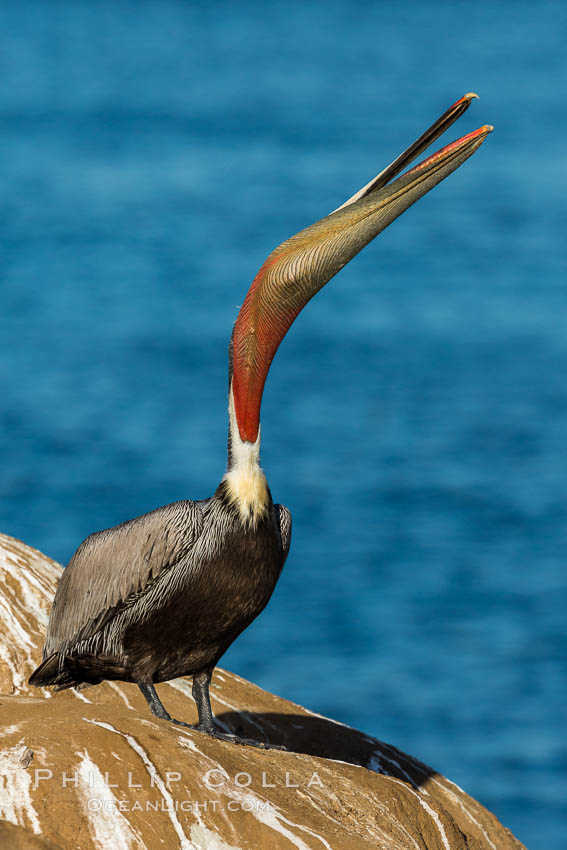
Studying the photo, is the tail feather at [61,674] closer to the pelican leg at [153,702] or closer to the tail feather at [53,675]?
the tail feather at [53,675]

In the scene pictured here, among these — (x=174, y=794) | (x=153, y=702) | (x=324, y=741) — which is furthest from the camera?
(x=324, y=741)

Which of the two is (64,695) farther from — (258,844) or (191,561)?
(258,844)

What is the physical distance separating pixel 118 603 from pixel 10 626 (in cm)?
170

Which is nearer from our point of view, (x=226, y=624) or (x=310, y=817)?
(x=310, y=817)

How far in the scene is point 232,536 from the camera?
6.00 metres

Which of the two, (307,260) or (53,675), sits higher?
(307,260)

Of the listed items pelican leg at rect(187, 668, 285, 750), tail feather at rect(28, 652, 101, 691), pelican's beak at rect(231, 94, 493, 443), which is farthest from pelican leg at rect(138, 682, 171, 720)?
pelican's beak at rect(231, 94, 493, 443)

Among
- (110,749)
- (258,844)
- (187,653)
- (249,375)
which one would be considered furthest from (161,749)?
(249,375)

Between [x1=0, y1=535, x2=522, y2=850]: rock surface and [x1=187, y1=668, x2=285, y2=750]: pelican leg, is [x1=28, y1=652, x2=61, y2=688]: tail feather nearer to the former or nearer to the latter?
[x1=0, y1=535, x2=522, y2=850]: rock surface

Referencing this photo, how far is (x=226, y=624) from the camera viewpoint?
6.05 m

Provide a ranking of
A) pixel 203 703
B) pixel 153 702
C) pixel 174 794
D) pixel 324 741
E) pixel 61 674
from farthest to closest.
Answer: pixel 324 741 → pixel 61 674 → pixel 203 703 → pixel 153 702 → pixel 174 794

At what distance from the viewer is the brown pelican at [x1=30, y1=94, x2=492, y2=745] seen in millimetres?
5969

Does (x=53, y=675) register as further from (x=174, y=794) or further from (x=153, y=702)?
(x=174, y=794)

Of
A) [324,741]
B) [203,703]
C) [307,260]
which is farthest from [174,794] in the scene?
[324,741]
